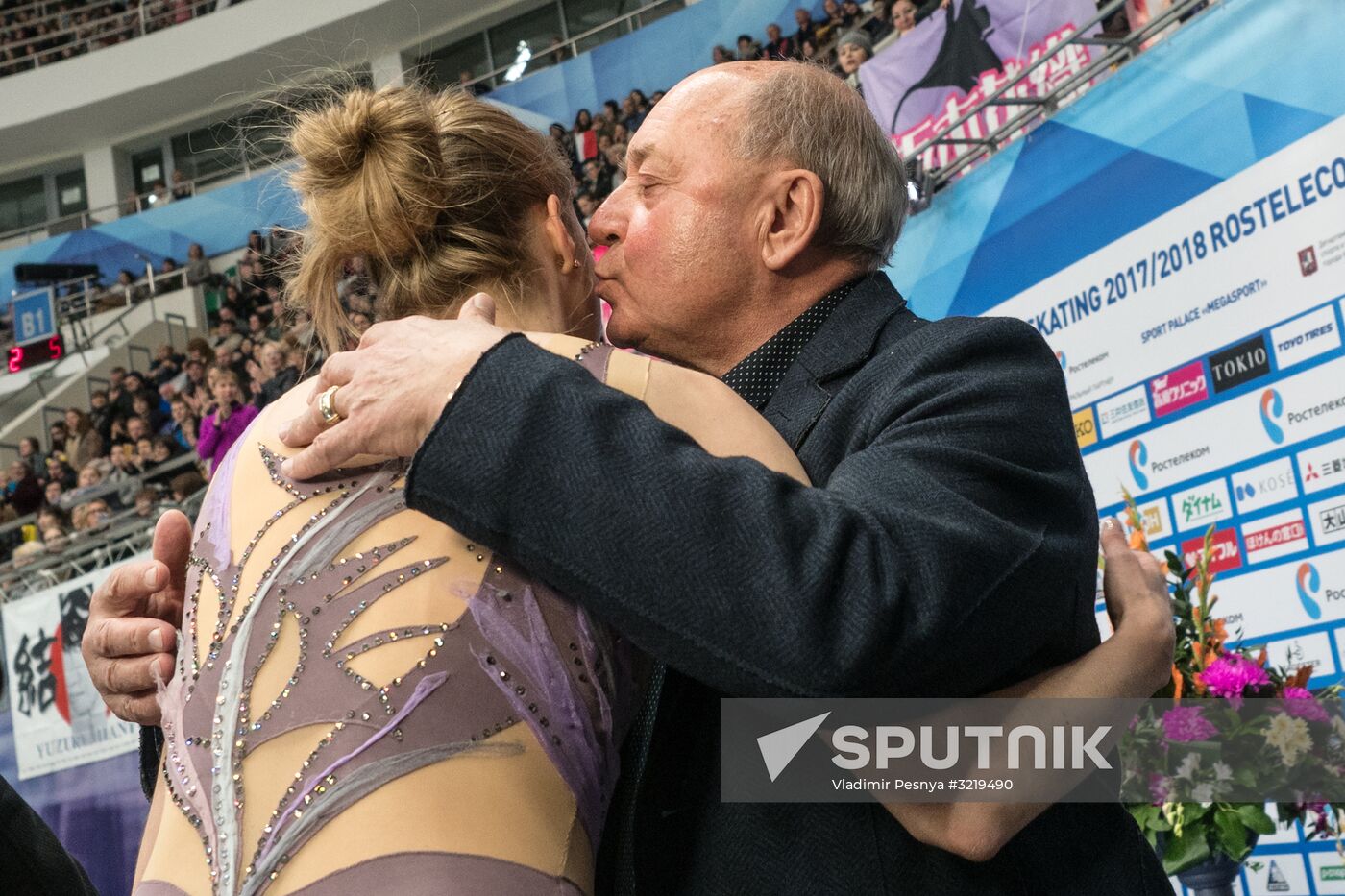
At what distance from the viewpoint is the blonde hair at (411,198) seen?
122 cm

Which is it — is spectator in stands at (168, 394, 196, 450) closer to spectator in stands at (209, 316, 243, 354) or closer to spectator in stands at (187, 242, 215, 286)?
spectator in stands at (209, 316, 243, 354)

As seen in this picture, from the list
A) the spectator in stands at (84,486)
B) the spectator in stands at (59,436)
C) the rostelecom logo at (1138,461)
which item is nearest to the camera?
the rostelecom logo at (1138,461)

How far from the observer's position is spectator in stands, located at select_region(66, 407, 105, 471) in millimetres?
11383

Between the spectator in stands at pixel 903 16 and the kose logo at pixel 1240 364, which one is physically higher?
the spectator in stands at pixel 903 16

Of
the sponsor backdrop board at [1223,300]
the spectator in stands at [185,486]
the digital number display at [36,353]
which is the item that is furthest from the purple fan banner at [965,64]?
the digital number display at [36,353]

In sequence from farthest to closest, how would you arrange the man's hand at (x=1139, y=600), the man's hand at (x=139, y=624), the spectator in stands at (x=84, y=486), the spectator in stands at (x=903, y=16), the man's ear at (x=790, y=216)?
1. the spectator in stands at (x=84, y=486)
2. the spectator in stands at (x=903, y=16)
3. the man's ear at (x=790, y=216)
4. the man's hand at (x=139, y=624)
5. the man's hand at (x=1139, y=600)

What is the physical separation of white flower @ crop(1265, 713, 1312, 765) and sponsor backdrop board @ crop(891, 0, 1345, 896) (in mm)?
1507

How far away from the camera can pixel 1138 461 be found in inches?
180

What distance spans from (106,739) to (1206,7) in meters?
6.44

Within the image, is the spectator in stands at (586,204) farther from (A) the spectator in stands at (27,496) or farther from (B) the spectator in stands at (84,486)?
(A) the spectator in stands at (27,496)

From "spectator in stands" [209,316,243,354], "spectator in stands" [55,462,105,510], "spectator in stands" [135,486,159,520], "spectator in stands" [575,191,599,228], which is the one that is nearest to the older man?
"spectator in stands" [135,486,159,520]

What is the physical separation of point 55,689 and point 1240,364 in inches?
255

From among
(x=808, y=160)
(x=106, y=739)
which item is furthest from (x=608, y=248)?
(x=106, y=739)

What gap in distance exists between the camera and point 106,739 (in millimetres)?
7270
